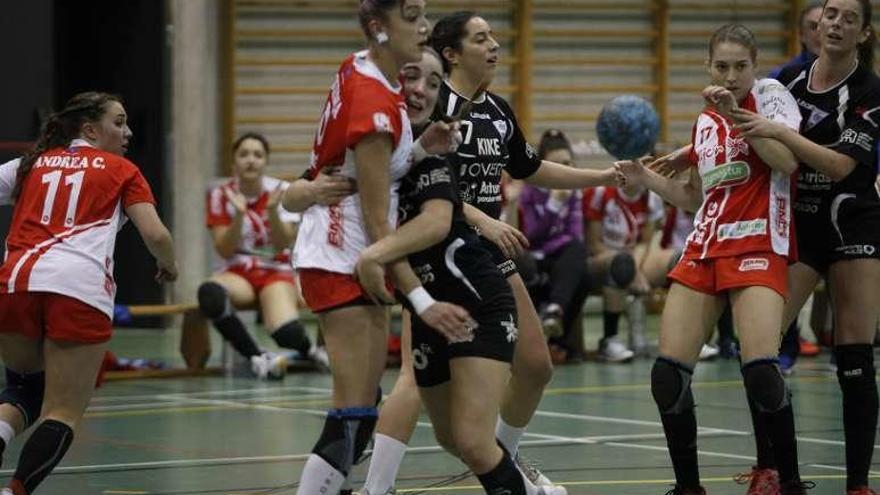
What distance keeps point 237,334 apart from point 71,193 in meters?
5.54

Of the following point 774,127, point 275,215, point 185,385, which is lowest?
point 185,385

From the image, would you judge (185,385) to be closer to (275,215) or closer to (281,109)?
(275,215)

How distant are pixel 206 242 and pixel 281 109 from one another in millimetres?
1528

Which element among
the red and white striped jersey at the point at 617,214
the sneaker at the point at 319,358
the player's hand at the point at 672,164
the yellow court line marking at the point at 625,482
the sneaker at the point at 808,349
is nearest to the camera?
the player's hand at the point at 672,164

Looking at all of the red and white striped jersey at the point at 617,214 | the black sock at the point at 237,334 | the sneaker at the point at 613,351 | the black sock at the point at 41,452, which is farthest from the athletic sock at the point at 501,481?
the red and white striped jersey at the point at 617,214

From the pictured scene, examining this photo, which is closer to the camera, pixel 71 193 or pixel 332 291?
pixel 332 291

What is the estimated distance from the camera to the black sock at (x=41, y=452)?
253 inches

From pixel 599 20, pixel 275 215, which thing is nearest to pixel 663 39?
pixel 599 20

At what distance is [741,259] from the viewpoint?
6551mm

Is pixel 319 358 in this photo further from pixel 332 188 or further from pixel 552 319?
pixel 332 188

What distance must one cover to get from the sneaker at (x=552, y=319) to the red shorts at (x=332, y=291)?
7.29 metres

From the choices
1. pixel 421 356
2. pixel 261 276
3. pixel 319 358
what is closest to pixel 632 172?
pixel 421 356

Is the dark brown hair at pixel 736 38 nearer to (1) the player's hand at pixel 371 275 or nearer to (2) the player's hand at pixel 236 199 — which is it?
(1) the player's hand at pixel 371 275

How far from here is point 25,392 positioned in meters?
6.88
